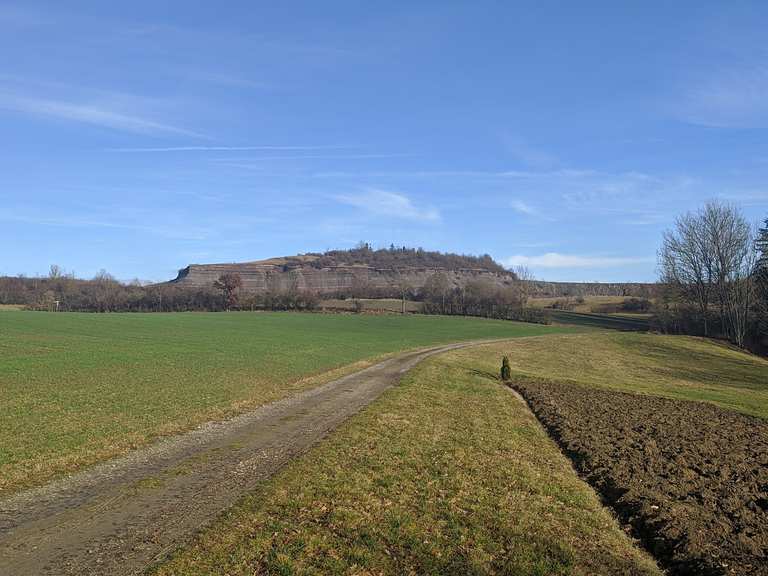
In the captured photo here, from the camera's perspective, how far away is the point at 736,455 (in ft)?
51.1

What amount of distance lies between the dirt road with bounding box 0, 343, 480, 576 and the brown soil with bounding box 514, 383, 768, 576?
7.88 meters

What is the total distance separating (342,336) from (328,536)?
186 ft

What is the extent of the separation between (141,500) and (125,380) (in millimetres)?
17599

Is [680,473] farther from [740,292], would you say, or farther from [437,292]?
[437,292]

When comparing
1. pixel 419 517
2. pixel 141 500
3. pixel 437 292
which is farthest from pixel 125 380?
pixel 437 292

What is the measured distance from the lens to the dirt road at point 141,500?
7.85m

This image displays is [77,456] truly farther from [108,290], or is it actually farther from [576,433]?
[108,290]

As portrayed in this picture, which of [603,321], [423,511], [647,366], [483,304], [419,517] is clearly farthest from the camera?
[483,304]

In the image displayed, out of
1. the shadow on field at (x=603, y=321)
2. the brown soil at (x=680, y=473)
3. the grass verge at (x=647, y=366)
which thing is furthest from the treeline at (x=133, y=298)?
the brown soil at (x=680, y=473)

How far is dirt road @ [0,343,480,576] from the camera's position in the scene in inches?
309

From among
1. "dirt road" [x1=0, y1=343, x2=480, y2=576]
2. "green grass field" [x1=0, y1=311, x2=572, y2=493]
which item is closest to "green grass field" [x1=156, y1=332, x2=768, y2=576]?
"dirt road" [x1=0, y1=343, x2=480, y2=576]

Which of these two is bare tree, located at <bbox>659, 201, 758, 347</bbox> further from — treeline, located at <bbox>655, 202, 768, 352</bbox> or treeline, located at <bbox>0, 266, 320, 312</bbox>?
treeline, located at <bbox>0, 266, 320, 312</bbox>

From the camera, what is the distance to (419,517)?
385 inches

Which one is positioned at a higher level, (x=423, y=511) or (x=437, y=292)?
(x=437, y=292)
